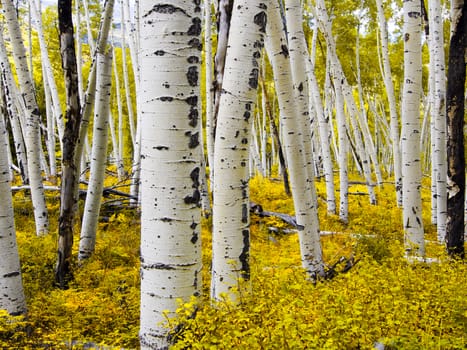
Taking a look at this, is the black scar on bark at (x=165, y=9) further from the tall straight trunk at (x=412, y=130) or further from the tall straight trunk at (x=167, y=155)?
the tall straight trunk at (x=412, y=130)

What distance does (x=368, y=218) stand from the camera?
889cm

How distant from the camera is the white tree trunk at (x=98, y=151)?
15.1 feet

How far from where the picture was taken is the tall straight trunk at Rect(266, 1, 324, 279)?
377 cm

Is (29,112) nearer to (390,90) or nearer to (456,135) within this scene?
(456,135)

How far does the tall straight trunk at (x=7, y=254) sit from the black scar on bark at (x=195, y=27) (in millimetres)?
2216

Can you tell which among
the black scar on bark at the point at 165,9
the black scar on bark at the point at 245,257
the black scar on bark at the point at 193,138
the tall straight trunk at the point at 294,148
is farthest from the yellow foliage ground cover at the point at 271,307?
the black scar on bark at the point at 165,9

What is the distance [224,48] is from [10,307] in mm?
3150

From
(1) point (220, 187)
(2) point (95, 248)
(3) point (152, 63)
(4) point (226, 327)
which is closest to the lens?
(3) point (152, 63)

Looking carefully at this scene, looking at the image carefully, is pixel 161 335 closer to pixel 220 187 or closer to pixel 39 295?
pixel 220 187

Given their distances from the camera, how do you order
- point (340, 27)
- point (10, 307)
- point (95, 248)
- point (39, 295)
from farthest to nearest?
point (340, 27) < point (95, 248) < point (39, 295) < point (10, 307)

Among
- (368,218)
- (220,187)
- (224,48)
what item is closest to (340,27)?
(368,218)

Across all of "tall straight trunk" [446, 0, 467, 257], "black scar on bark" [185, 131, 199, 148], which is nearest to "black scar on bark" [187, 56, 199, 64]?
"black scar on bark" [185, 131, 199, 148]

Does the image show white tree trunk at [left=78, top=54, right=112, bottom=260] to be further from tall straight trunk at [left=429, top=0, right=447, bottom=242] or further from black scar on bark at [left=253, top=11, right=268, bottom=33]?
tall straight trunk at [left=429, top=0, right=447, bottom=242]

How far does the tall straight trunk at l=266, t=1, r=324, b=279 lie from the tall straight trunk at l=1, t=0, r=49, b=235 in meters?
3.02
